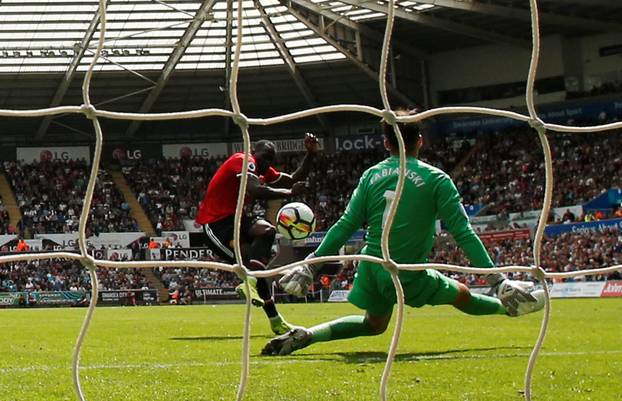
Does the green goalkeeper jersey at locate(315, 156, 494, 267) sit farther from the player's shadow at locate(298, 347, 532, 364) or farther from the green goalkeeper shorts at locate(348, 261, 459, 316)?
the player's shadow at locate(298, 347, 532, 364)

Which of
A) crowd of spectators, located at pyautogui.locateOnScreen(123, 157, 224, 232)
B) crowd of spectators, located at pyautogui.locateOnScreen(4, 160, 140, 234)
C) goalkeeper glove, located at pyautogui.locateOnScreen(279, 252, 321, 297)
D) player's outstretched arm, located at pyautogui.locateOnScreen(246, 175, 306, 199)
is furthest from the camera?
crowd of spectators, located at pyautogui.locateOnScreen(123, 157, 224, 232)

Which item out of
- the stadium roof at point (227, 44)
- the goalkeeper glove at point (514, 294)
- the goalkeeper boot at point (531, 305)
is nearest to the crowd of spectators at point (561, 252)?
the stadium roof at point (227, 44)

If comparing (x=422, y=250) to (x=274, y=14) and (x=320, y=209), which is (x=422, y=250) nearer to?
(x=274, y=14)

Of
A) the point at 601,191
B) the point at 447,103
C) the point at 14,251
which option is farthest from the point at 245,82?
the point at 601,191

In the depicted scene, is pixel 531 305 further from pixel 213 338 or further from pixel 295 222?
pixel 213 338

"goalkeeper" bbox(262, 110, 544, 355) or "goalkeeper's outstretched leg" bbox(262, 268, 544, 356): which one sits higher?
"goalkeeper" bbox(262, 110, 544, 355)

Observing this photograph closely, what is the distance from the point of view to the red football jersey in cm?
951

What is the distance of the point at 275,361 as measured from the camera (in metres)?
6.93

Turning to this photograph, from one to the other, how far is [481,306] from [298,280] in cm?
189

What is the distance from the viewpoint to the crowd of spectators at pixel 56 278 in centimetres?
3359

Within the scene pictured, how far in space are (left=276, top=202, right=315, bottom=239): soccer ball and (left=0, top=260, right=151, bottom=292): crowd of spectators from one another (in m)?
24.6

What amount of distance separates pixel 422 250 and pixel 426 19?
97.4 ft

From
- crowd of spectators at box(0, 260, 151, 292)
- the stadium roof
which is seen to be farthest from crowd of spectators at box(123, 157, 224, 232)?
crowd of spectators at box(0, 260, 151, 292)

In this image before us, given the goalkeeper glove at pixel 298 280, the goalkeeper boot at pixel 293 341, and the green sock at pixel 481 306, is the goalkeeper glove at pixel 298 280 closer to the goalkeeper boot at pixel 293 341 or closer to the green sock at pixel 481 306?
the goalkeeper boot at pixel 293 341
